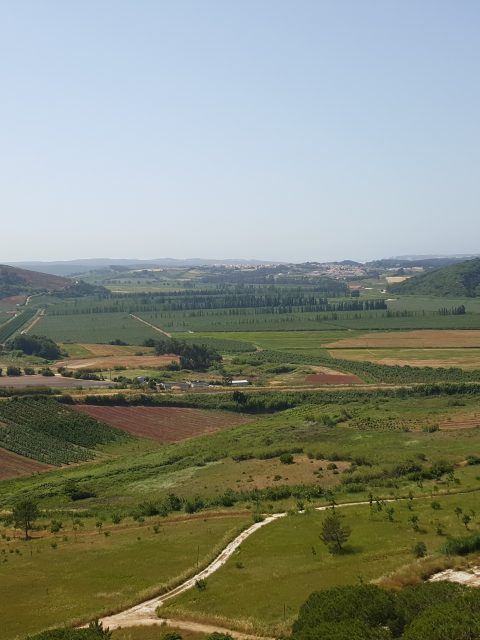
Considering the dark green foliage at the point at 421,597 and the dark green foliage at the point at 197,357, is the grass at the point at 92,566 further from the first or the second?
the dark green foliage at the point at 197,357

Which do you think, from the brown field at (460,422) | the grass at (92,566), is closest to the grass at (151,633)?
the grass at (92,566)

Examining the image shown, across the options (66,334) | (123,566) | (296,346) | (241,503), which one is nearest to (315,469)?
(241,503)

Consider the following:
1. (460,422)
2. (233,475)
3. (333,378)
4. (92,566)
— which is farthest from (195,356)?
(92,566)

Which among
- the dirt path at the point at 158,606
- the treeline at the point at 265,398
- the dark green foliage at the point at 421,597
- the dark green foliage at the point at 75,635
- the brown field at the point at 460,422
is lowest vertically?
the treeline at the point at 265,398

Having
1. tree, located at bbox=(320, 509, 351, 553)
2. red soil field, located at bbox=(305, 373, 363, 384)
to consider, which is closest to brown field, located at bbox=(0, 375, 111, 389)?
red soil field, located at bbox=(305, 373, 363, 384)

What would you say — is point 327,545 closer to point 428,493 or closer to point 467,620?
point 428,493

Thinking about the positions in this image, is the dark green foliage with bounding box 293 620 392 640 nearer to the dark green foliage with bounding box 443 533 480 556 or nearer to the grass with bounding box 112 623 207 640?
the grass with bounding box 112 623 207 640
